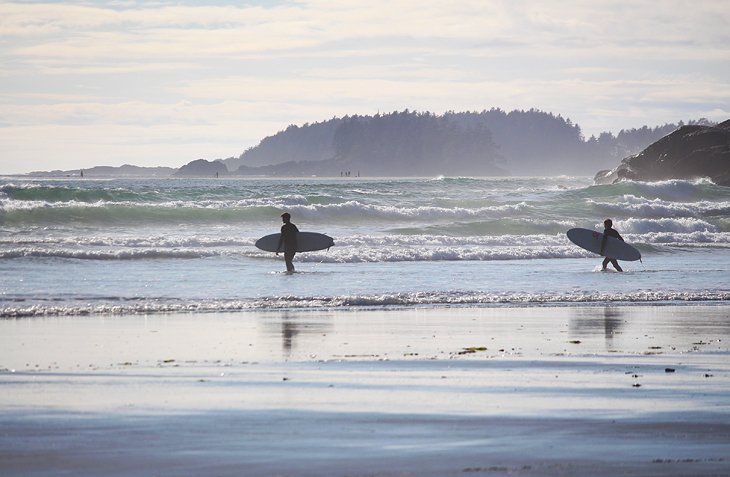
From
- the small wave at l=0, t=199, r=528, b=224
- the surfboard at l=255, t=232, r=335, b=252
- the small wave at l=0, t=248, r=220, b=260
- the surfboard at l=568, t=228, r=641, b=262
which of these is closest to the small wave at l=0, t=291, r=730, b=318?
the surfboard at l=568, t=228, r=641, b=262

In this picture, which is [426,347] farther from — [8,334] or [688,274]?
[688,274]

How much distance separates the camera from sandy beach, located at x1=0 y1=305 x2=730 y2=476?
564 centimetres

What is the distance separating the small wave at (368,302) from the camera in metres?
15.0

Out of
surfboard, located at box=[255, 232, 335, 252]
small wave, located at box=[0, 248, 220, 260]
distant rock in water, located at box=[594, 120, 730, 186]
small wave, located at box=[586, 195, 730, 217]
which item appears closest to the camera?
small wave, located at box=[0, 248, 220, 260]

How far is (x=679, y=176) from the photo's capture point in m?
63.6

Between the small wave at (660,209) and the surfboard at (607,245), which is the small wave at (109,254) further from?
the small wave at (660,209)

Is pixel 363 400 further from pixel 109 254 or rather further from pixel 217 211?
pixel 217 211

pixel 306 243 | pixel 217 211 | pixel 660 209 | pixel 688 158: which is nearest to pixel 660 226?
pixel 660 209

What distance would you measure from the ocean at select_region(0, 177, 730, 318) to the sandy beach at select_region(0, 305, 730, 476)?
4.11m

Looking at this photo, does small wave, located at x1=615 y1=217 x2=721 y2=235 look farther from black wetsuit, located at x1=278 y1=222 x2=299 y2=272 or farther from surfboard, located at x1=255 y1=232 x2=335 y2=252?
black wetsuit, located at x1=278 y1=222 x2=299 y2=272

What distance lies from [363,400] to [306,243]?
60.4ft

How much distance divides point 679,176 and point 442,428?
60.3m

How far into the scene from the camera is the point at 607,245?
25.8 metres

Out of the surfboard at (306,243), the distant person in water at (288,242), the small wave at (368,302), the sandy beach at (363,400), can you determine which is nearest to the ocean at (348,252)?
the small wave at (368,302)
